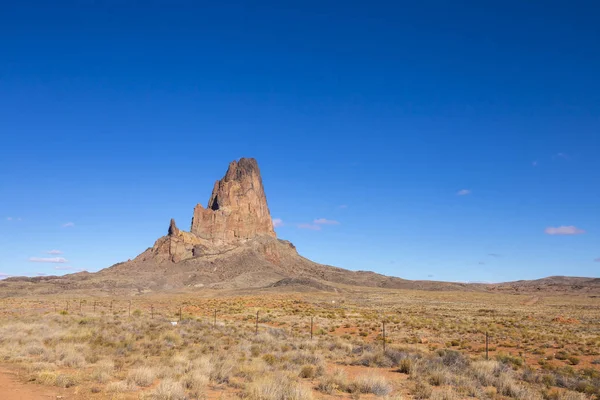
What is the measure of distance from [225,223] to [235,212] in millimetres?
7823

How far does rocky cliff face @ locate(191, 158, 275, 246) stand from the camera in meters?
167

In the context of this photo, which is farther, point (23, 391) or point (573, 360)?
point (573, 360)

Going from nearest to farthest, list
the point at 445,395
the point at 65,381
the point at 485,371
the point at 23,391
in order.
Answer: the point at 23,391 → the point at 445,395 → the point at 65,381 → the point at 485,371

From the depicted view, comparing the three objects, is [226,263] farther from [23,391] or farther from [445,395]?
[445,395]

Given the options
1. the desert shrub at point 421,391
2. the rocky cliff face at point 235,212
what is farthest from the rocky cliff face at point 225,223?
the desert shrub at point 421,391

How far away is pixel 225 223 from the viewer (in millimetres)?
169375

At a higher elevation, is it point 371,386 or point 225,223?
point 225,223

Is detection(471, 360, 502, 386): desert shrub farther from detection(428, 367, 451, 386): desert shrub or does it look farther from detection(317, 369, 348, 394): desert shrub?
detection(317, 369, 348, 394): desert shrub

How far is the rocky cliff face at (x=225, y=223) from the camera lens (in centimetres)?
14425

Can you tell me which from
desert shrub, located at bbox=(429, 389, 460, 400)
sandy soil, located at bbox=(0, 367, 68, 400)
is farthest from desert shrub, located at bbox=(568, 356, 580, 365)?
sandy soil, located at bbox=(0, 367, 68, 400)

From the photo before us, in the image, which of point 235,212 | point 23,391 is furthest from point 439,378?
point 235,212

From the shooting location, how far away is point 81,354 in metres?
16.9

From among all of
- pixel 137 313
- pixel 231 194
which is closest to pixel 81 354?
pixel 137 313

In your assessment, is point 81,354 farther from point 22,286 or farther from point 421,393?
point 22,286
